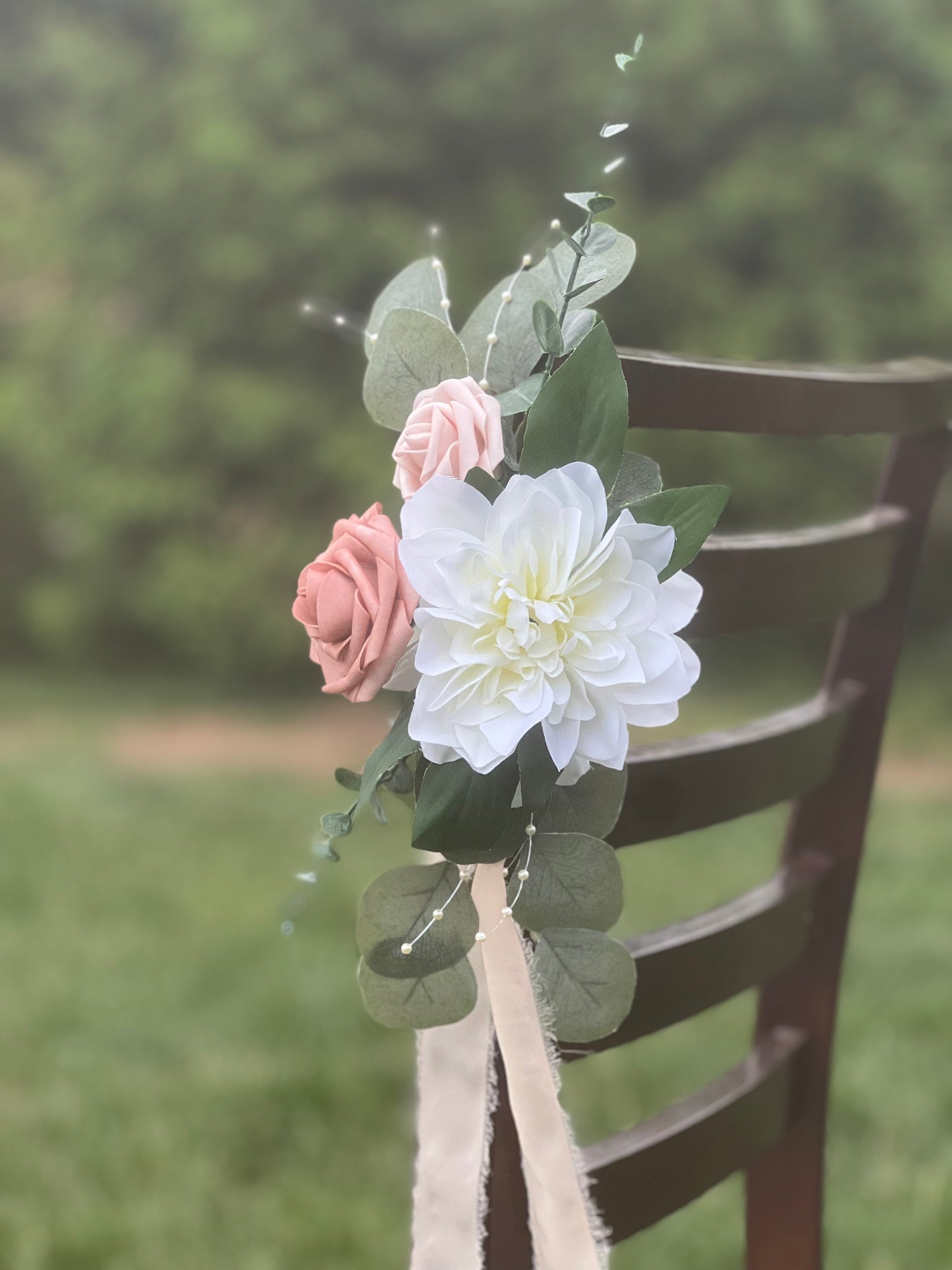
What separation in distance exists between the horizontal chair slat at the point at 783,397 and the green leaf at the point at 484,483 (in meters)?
0.07

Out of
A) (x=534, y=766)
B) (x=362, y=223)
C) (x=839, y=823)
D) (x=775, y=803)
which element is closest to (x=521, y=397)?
(x=534, y=766)

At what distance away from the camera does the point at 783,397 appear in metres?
0.60

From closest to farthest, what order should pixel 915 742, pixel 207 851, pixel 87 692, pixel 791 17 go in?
1. pixel 207 851
2. pixel 915 742
3. pixel 791 17
4. pixel 87 692

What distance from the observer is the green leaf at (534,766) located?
0.49 metres

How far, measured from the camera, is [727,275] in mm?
4734

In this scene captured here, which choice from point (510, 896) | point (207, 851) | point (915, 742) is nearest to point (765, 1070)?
point (510, 896)

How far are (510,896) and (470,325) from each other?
229mm

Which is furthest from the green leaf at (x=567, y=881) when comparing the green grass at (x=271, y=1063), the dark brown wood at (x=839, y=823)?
the green grass at (x=271, y=1063)

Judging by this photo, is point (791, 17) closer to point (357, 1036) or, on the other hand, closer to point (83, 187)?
point (83, 187)

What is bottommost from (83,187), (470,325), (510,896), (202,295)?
(510,896)

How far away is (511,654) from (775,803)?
0.86 ft

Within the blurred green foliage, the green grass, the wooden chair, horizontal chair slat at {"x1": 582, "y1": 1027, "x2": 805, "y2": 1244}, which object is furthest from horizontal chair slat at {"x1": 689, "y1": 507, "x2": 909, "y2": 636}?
the blurred green foliage

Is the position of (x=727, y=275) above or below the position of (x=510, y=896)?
above

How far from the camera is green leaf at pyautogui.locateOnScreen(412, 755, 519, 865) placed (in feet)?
1.57
